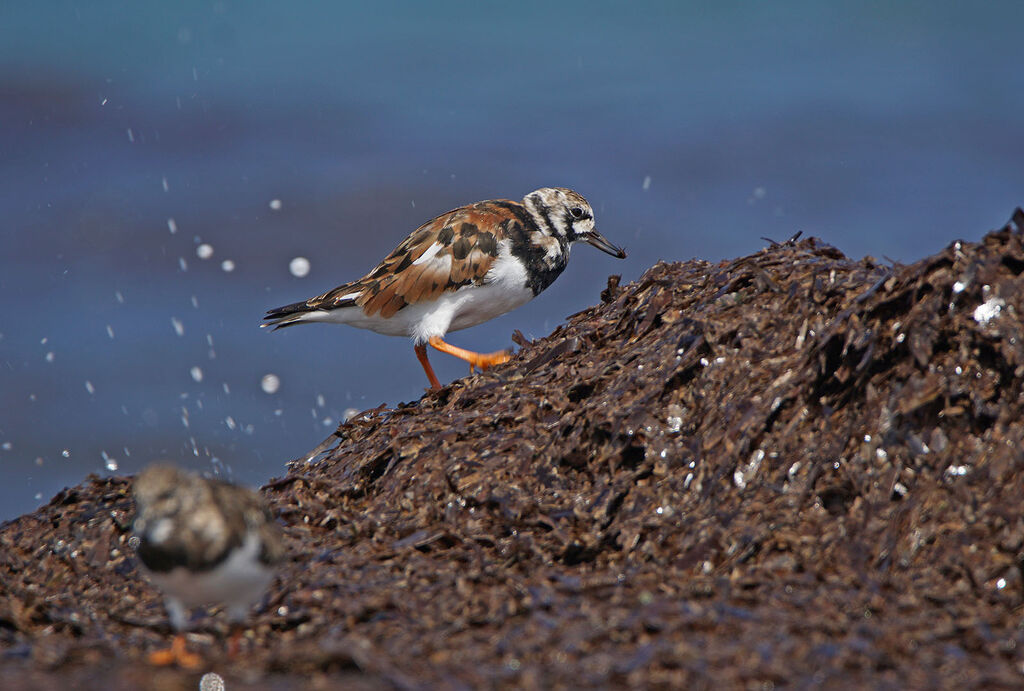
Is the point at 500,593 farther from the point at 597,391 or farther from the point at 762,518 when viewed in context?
the point at 597,391

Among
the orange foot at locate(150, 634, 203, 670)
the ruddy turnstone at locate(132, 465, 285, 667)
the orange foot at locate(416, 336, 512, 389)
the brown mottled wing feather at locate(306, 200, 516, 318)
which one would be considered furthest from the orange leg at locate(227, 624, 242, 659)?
the brown mottled wing feather at locate(306, 200, 516, 318)

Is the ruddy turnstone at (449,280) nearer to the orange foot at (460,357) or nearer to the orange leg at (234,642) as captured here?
the orange foot at (460,357)

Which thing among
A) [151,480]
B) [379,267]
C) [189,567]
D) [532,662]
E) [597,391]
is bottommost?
[532,662]

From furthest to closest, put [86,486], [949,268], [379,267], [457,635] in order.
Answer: [379,267], [86,486], [949,268], [457,635]

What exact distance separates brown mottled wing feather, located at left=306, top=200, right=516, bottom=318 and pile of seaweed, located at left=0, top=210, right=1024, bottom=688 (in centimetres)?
189

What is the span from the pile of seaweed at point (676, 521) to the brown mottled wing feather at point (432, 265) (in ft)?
6.21

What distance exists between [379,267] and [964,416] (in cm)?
525

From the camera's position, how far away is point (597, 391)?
20.3 feet

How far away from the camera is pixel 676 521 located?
5199mm

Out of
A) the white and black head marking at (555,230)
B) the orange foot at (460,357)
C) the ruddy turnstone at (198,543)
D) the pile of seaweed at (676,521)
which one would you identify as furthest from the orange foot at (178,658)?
the white and black head marking at (555,230)

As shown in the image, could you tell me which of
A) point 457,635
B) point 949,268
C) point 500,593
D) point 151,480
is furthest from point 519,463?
point 949,268

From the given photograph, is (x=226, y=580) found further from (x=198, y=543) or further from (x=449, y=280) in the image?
(x=449, y=280)

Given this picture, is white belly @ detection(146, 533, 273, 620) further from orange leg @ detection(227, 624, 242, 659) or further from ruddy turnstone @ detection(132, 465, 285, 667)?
orange leg @ detection(227, 624, 242, 659)

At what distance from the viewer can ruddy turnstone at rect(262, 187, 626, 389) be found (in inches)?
335
